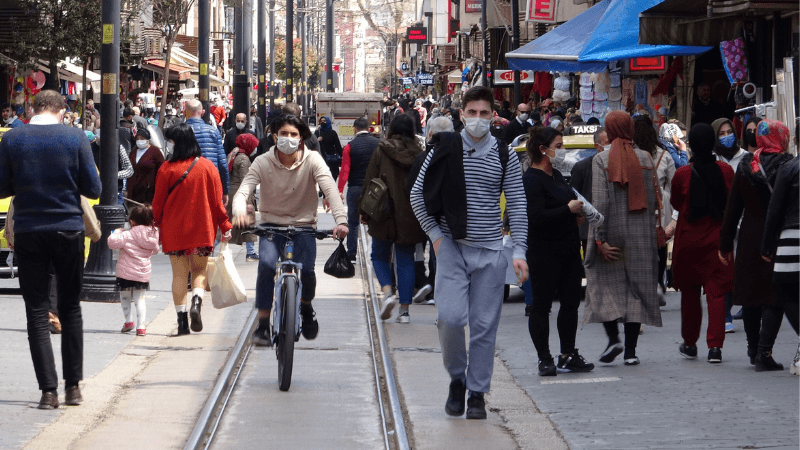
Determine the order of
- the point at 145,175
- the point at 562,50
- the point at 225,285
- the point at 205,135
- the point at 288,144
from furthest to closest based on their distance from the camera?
the point at 562,50, the point at 145,175, the point at 205,135, the point at 225,285, the point at 288,144

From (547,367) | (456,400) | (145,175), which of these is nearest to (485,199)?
(456,400)

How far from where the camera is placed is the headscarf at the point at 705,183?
8.89 m

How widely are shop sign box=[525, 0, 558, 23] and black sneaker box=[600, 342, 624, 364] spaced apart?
787 inches

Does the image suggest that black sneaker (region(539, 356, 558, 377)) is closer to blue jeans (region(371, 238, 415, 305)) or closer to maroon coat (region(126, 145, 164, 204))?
blue jeans (region(371, 238, 415, 305))

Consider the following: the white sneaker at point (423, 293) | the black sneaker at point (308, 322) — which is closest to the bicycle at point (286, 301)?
the black sneaker at point (308, 322)

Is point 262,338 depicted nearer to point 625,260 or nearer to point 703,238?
point 625,260

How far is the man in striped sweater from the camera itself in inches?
277

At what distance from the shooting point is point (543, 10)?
28359mm

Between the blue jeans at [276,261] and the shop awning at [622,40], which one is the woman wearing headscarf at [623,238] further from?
the shop awning at [622,40]

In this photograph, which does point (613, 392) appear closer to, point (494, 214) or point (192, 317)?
point (494, 214)

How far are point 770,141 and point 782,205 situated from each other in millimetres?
829

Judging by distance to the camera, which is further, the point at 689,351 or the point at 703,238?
the point at 689,351

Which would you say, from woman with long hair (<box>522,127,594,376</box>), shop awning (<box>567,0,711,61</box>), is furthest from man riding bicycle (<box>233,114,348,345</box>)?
shop awning (<box>567,0,711,61</box>)

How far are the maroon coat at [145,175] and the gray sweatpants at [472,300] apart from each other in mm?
7738
